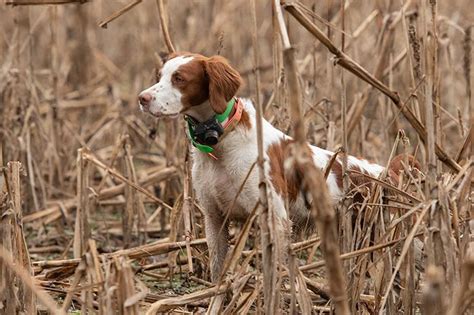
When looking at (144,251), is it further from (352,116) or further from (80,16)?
(80,16)

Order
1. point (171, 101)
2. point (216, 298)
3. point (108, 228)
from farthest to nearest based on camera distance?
1. point (108, 228)
2. point (171, 101)
3. point (216, 298)

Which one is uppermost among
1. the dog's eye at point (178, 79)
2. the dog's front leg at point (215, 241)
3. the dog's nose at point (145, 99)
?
the dog's eye at point (178, 79)

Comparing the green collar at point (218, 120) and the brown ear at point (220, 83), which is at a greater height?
the brown ear at point (220, 83)

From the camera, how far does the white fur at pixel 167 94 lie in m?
3.63

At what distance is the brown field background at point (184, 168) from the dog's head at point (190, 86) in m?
0.23

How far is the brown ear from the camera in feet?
12.0

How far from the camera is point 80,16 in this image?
26.9 ft

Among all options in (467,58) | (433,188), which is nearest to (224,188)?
(433,188)

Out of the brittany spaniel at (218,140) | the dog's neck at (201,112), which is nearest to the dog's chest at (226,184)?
the brittany spaniel at (218,140)

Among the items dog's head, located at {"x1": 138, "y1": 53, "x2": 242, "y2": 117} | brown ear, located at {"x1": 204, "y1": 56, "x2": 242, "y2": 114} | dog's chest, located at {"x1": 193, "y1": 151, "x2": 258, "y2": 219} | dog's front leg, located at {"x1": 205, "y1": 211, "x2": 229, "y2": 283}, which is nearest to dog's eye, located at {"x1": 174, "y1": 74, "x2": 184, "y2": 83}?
dog's head, located at {"x1": 138, "y1": 53, "x2": 242, "y2": 117}

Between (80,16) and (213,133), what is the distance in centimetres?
478

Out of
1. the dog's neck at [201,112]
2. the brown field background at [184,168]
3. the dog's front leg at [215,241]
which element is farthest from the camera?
the dog's front leg at [215,241]

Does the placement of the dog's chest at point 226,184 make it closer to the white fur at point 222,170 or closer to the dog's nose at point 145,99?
→ the white fur at point 222,170

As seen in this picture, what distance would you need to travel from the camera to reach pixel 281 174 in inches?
151
